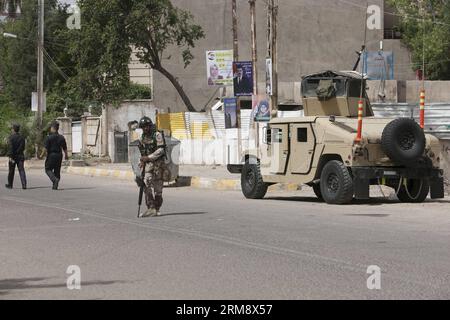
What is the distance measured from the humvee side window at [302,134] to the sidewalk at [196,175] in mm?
4705

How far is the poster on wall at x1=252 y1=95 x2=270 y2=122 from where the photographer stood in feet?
85.3

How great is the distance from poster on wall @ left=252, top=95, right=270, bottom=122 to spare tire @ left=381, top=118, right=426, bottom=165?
399 inches

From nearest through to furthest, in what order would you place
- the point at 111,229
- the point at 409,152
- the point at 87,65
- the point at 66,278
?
the point at 66,278 < the point at 111,229 < the point at 409,152 < the point at 87,65

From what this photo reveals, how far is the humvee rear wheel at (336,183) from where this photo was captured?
15.9m

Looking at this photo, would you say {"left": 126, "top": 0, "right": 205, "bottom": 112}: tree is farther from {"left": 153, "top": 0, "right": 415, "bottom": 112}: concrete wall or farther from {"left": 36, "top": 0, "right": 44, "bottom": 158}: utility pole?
{"left": 153, "top": 0, "right": 415, "bottom": 112}: concrete wall

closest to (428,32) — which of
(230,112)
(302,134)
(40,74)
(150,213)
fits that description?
(230,112)

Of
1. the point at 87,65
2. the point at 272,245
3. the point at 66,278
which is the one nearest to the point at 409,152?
the point at 272,245

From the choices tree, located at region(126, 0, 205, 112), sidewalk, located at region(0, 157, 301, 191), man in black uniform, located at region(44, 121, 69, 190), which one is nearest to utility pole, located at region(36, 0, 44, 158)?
sidewalk, located at region(0, 157, 301, 191)

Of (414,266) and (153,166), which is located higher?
(153,166)

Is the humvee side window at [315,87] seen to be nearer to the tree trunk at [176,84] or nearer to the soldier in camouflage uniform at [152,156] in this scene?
the soldier in camouflage uniform at [152,156]

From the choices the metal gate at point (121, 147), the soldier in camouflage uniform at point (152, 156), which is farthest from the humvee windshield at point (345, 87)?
the metal gate at point (121, 147)
